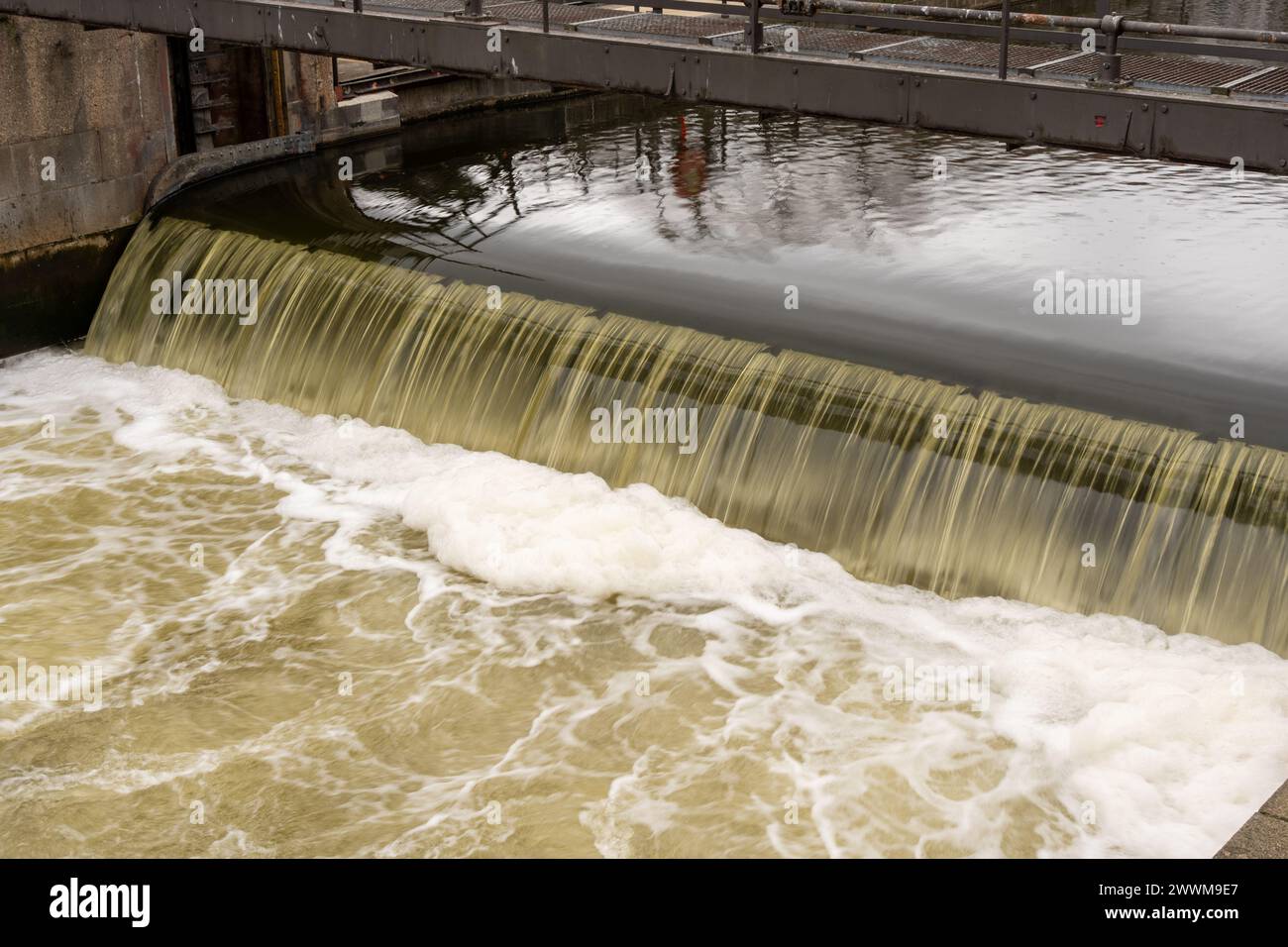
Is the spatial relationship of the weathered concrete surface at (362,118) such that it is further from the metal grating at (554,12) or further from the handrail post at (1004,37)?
the handrail post at (1004,37)

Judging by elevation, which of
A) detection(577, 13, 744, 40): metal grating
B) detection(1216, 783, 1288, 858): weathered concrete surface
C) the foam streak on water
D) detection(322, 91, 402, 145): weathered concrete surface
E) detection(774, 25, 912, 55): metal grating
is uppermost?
detection(577, 13, 744, 40): metal grating

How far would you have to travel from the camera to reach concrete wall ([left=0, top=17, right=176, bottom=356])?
1492 cm

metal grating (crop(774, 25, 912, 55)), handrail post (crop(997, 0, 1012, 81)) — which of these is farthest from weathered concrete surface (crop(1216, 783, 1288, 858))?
metal grating (crop(774, 25, 912, 55))

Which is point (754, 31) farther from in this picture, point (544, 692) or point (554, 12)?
point (544, 692)

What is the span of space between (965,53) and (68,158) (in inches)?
366

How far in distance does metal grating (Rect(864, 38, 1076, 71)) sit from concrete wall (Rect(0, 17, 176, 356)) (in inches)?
341

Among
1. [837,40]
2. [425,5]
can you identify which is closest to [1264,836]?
[837,40]

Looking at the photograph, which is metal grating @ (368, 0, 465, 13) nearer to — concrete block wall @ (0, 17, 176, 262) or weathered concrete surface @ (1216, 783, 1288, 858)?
concrete block wall @ (0, 17, 176, 262)

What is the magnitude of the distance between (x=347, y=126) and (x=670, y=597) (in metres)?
9.99

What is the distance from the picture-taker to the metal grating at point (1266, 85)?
9023 millimetres

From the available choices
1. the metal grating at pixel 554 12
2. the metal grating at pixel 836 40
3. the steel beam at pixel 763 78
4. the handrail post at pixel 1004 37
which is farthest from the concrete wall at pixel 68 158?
the handrail post at pixel 1004 37

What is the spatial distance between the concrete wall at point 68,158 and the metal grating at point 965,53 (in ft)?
28.4

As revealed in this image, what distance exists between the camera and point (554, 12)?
12484 mm
